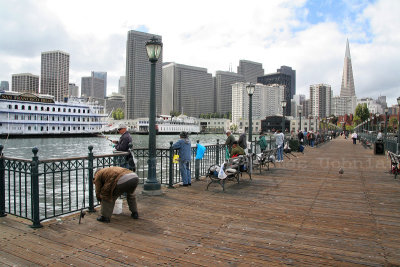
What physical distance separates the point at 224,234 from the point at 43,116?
83.6 m

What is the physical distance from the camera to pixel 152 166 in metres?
8.59

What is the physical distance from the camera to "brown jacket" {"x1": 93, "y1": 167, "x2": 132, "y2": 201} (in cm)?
591

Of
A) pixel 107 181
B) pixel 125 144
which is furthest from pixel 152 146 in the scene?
pixel 107 181

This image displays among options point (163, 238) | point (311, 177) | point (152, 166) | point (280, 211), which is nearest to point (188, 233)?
point (163, 238)

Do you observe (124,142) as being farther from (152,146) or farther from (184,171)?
(184,171)

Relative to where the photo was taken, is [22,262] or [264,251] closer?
[22,262]

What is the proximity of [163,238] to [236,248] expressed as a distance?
1.25 m

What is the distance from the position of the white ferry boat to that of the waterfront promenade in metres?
71.8

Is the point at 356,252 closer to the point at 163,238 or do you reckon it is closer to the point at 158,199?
the point at 163,238

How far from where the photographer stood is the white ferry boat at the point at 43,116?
72.2 metres

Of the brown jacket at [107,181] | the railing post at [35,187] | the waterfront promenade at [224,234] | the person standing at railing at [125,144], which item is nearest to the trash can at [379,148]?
the waterfront promenade at [224,234]

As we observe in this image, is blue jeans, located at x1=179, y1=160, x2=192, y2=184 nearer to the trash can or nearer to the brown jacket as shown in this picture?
the brown jacket

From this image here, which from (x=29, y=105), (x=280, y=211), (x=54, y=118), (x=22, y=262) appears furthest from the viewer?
(x=54, y=118)

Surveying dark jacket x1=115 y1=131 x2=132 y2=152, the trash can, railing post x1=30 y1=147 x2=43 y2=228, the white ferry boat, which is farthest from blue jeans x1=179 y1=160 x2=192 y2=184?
the white ferry boat
